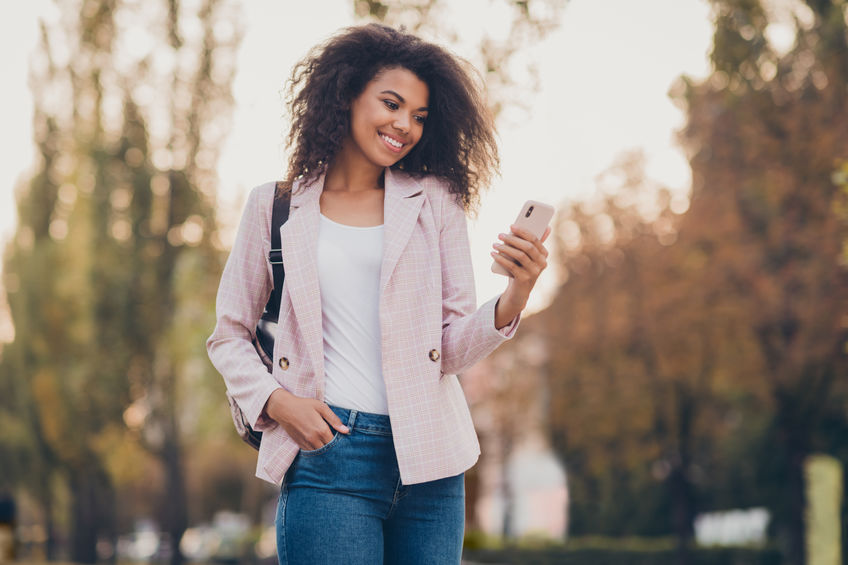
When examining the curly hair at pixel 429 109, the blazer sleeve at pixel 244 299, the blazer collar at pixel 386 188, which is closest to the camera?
the blazer sleeve at pixel 244 299

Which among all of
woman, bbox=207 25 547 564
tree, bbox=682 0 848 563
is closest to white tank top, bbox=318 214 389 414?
woman, bbox=207 25 547 564

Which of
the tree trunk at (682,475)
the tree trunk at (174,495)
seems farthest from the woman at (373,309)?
the tree trunk at (682,475)

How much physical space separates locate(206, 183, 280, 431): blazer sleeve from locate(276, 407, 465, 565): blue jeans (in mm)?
239

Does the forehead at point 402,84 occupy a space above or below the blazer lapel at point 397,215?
above

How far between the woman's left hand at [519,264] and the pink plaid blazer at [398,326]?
54 mm

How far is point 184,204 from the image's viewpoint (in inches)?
817

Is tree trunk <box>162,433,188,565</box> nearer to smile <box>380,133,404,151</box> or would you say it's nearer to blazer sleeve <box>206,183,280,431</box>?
blazer sleeve <box>206,183,280,431</box>

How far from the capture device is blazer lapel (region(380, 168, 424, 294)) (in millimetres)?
2674

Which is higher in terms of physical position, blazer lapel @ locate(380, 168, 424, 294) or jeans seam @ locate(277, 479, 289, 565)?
blazer lapel @ locate(380, 168, 424, 294)

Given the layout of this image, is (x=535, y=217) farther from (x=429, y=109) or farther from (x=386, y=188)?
(x=429, y=109)

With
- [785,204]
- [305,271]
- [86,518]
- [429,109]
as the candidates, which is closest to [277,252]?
[305,271]

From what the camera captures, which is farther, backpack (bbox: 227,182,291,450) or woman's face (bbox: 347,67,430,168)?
woman's face (bbox: 347,67,430,168)

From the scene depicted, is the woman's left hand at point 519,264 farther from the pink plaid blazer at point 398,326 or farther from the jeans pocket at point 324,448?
the jeans pocket at point 324,448

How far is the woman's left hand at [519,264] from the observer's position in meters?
2.57
